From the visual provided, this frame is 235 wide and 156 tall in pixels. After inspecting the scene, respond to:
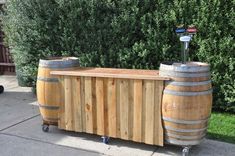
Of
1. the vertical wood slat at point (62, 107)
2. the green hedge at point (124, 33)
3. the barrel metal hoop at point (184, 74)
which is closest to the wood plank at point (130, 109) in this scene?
the barrel metal hoop at point (184, 74)

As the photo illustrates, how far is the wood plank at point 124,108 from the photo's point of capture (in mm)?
4320

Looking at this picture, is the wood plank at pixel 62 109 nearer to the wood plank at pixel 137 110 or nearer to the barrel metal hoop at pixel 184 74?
the wood plank at pixel 137 110

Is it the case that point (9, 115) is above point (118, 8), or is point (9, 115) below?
below

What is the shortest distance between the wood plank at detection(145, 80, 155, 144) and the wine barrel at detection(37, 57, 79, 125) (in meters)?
1.32

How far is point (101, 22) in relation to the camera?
20.9ft

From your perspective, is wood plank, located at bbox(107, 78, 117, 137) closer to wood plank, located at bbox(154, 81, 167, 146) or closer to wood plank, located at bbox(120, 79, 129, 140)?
wood plank, located at bbox(120, 79, 129, 140)

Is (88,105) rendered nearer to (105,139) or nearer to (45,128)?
(105,139)

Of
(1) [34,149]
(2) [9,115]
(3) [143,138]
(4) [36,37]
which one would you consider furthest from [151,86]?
(4) [36,37]

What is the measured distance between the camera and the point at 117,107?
4418 mm

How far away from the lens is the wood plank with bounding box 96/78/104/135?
4488 millimetres

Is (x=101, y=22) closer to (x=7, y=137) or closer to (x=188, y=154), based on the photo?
(x=7, y=137)

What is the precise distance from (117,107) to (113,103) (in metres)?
0.07

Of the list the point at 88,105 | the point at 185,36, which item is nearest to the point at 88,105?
the point at 88,105

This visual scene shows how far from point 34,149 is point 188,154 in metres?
1.99
